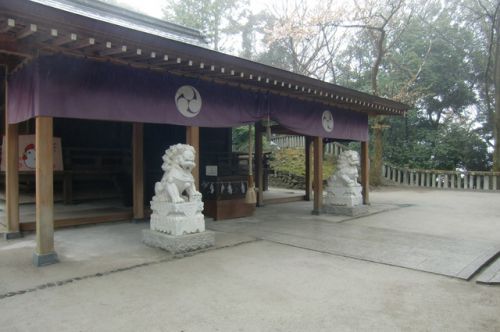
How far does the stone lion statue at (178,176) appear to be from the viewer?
5.38m

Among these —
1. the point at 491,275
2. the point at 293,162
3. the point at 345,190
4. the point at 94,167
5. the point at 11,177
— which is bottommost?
the point at 491,275

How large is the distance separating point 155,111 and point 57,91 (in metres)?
Result: 1.43

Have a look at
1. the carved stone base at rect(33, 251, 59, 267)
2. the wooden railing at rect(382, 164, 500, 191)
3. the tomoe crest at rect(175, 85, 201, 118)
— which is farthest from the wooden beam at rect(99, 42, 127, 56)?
the wooden railing at rect(382, 164, 500, 191)

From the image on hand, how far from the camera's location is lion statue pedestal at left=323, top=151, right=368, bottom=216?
863 centimetres

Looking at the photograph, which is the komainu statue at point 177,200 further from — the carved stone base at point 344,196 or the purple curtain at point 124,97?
the carved stone base at point 344,196

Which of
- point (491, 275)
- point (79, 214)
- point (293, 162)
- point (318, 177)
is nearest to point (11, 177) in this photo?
point (79, 214)

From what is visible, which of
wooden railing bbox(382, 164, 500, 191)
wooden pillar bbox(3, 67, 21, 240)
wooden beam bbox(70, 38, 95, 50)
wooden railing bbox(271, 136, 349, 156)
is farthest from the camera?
wooden railing bbox(271, 136, 349, 156)

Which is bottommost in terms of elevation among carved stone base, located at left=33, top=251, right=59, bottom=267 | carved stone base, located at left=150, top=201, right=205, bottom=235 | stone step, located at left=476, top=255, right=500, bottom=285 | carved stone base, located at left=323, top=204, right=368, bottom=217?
stone step, located at left=476, top=255, right=500, bottom=285

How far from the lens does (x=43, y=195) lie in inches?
182

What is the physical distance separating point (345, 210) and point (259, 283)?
5091 mm

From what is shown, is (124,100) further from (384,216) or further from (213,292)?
(384,216)

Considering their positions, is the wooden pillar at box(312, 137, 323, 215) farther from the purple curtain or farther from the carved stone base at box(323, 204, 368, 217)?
the purple curtain

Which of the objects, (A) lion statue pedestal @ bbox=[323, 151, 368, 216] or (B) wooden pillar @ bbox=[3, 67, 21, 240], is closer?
(B) wooden pillar @ bbox=[3, 67, 21, 240]

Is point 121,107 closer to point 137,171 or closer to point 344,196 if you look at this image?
point 137,171
